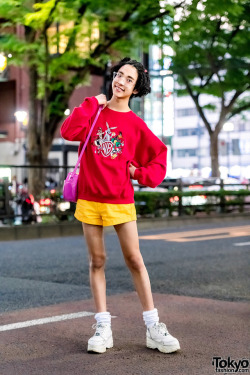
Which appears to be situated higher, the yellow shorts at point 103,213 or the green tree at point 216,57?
the green tree at point 216,57

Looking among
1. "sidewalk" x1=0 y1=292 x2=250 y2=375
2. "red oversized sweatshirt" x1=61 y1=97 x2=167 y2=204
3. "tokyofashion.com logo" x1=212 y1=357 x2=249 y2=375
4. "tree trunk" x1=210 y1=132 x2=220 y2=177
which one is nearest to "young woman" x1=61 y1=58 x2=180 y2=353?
"red oversized sweatshirt" x1=61 y1=97 x2=167 y2=204

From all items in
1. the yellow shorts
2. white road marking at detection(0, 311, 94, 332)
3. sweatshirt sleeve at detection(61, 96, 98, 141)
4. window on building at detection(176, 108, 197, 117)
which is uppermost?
window on building at detection(176, 108, 197, 117)

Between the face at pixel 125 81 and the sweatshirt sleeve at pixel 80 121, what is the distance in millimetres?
187

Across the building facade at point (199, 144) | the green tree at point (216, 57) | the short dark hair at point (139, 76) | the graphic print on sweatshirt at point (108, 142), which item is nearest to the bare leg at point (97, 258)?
the graphic print on sweatshirt at point (108, 142)

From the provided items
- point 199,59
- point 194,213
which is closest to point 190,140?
point 199,59

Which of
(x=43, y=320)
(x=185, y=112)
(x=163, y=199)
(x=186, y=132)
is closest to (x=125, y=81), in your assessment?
(x=43, y=320)

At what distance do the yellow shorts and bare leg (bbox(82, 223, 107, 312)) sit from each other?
6cm

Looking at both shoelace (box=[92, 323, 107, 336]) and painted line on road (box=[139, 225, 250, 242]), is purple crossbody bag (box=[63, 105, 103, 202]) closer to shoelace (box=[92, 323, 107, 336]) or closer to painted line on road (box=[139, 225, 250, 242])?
shoelace (box=[92, 323, 107, 336])

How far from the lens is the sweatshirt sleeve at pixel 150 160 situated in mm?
4539

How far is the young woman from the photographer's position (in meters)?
4.45

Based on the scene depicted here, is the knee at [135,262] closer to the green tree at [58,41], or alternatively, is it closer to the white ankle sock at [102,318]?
the white ankle sock at [102,318]

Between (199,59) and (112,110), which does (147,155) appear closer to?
(112,110)

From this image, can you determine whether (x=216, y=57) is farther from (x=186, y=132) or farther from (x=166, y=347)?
(x=186, y=132)

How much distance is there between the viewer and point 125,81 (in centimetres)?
456
